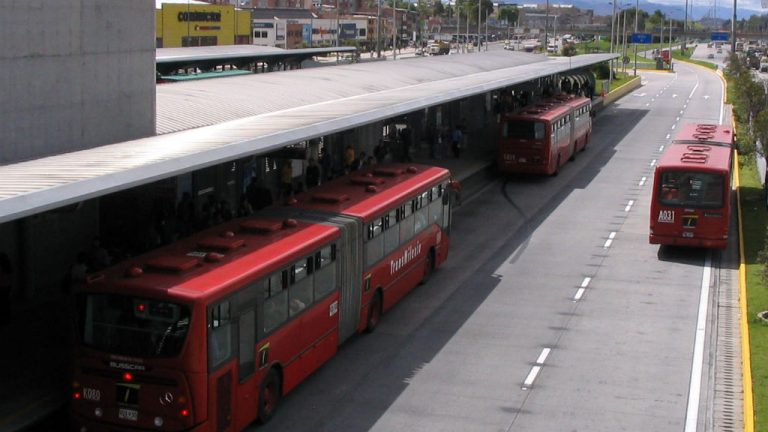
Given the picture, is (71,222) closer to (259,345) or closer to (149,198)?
(149,198)

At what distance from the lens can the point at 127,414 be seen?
13242 millimetres

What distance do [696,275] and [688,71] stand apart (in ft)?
333

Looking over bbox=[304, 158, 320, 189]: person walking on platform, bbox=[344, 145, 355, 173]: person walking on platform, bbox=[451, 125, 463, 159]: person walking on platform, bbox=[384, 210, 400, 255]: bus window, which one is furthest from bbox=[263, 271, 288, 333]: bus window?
bbox=[451, 125, 463, 159]: person walking on platform

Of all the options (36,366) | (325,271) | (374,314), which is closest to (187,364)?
(325,271)

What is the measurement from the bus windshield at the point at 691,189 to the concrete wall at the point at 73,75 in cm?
1250

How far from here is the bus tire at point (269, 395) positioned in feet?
49.3

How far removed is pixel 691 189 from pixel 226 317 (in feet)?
51.8

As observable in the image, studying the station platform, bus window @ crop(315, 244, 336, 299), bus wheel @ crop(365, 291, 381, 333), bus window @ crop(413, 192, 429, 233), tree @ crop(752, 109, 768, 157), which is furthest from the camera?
tree @ crop(752, 109, 768, 157)

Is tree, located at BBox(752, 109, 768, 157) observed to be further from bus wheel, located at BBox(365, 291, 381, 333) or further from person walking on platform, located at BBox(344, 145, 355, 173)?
bus wheel, located at BBox(365, 291, 381, 333)

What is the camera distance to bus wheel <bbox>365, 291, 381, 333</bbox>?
65.3 feet

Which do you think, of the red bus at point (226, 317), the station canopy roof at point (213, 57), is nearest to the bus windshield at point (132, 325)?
the red bus at point (226, 317)

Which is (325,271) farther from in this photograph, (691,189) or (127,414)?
(691,189)

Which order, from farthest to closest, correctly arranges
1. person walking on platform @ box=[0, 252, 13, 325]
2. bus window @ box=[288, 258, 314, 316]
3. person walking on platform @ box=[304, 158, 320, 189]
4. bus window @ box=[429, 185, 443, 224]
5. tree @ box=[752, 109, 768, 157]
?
tree @ box=[752, 109, 768, 157] < person walking on platform @ box=[304, 158, 320, 189] < bus window @ box=[429, 185, 443, 224] < person walking on platform @ box=[0, 252, 13, 325] < bus window @ box=[288, 258, 314, 316]

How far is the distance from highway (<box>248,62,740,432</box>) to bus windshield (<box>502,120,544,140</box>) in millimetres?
5064
